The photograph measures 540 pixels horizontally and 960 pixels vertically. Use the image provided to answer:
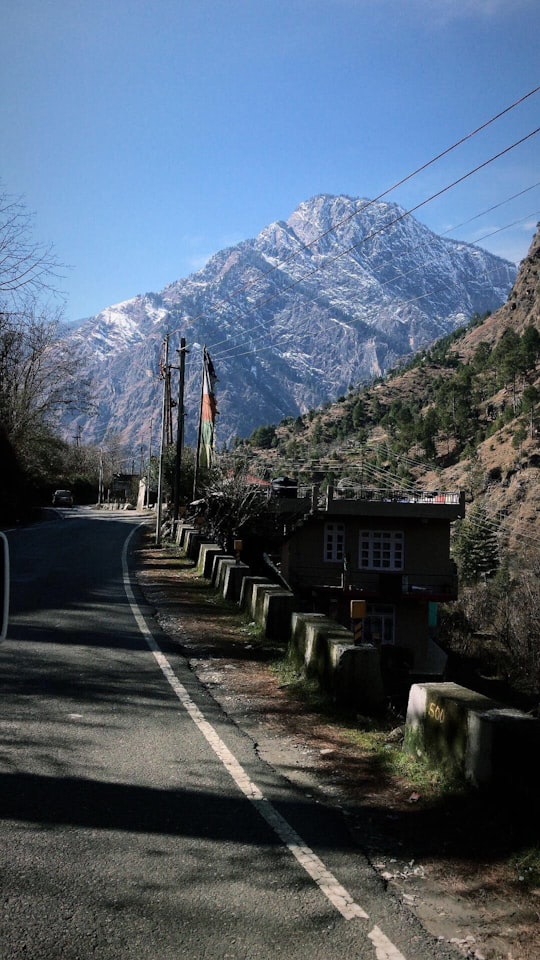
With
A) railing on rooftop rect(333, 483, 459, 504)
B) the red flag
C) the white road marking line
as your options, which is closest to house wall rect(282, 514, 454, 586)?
railing on rooftop rect(333, 483, 459, 504)

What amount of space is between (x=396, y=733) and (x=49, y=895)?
11.9 ft

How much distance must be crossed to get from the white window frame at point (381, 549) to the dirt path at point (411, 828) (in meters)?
38.3

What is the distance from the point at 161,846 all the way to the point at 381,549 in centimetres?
4347

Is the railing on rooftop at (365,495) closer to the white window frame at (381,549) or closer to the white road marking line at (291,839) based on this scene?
the white window frame at (381,549)

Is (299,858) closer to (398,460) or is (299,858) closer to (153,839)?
(153,839)

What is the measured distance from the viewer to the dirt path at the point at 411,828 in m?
3.80

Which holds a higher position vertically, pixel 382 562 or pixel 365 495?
pixel 365 495

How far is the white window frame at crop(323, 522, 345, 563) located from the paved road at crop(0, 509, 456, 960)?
39212mm

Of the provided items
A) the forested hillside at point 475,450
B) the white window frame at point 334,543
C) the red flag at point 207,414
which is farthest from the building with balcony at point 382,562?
the red flag at point 207,414

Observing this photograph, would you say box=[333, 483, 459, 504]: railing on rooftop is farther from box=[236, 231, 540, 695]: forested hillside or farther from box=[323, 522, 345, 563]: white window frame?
box=[323, 522, 345, 563]: white window frame

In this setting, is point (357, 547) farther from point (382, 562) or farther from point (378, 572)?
point (378, 572)

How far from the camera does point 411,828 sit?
193 inches

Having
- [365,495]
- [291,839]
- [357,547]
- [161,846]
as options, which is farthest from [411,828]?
[365,495]

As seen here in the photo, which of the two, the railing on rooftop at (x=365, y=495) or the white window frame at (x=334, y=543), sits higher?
the railing on rooftop at (x=365, y=495)
